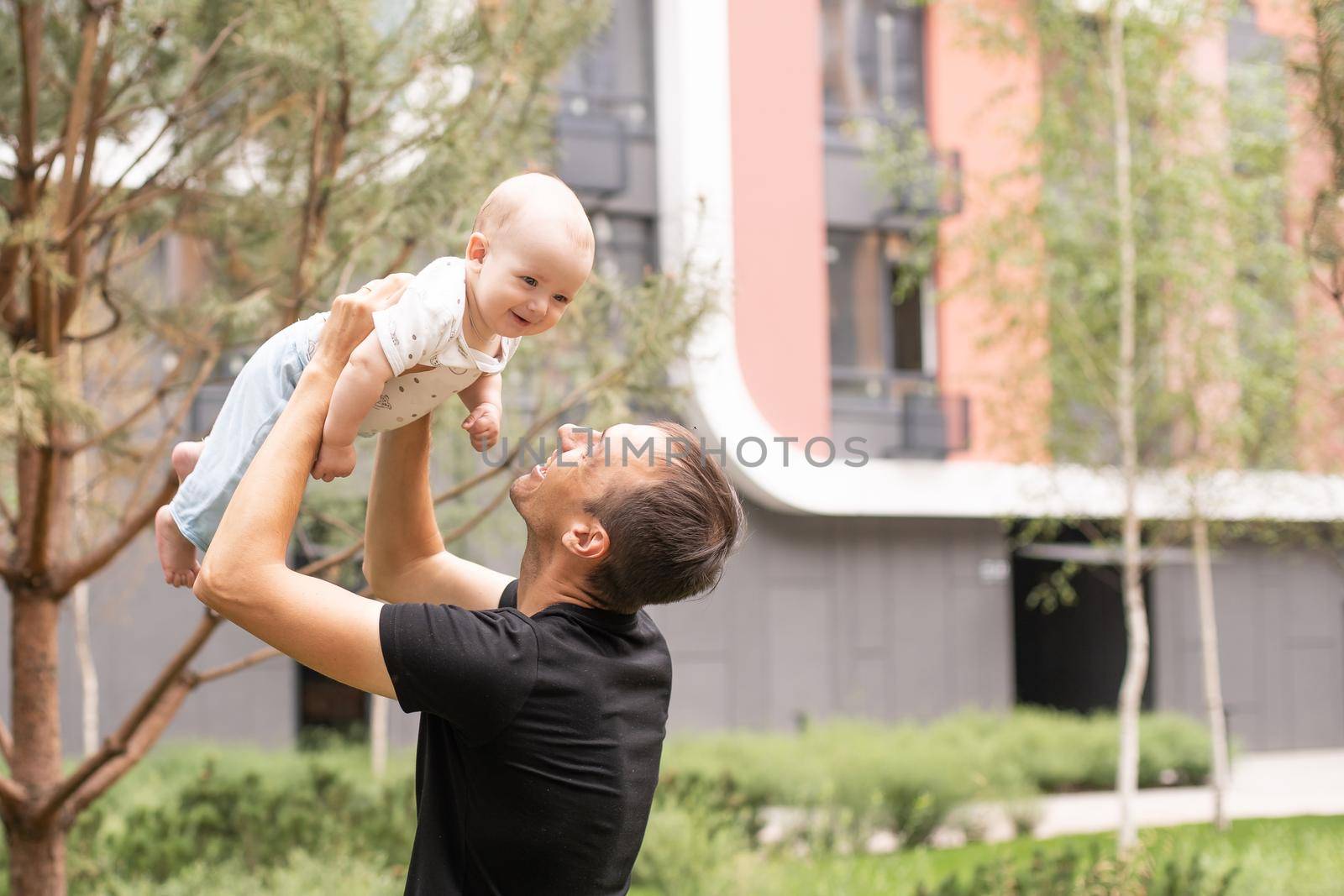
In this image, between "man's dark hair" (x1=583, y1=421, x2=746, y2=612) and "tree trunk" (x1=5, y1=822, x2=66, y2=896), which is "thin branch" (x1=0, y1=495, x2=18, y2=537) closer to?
"tree trunk" (x1=5, y1=822, x2=66, y2=896)

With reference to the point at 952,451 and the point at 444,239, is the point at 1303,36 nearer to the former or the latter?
the point at 444,239

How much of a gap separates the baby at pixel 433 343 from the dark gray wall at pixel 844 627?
1209cm

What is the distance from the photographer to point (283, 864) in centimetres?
690

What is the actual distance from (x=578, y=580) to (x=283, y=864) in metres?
5.40

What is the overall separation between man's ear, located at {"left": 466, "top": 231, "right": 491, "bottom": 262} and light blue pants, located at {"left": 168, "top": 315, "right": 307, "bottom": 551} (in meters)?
0.34

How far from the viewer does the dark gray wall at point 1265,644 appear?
17891 mm

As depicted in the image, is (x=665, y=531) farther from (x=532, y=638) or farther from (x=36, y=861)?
(x=36, y=861)

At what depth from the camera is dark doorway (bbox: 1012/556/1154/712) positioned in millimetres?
18562

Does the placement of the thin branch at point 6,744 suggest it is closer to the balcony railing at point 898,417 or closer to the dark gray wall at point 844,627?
the dark gray wall at point 844,627

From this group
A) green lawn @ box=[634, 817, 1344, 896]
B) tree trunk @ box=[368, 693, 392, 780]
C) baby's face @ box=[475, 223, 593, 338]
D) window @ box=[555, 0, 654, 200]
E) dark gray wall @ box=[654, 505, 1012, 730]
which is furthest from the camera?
dark gray wall @ box=[654, 505, 1012, 730]

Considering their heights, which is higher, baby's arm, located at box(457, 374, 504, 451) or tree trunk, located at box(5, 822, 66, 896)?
baby's arm, located at box(457, 374, 504, 451)

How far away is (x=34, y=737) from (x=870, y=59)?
13.9 m

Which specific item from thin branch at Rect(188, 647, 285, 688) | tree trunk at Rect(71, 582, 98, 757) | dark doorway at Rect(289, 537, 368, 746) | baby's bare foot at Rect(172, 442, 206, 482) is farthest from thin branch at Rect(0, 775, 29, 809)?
dark doorway at Rect(289, 537, 368, 746)

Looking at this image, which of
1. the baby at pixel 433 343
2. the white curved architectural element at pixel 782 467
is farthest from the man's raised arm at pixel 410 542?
the white curved architectural element at pixel 782 467
